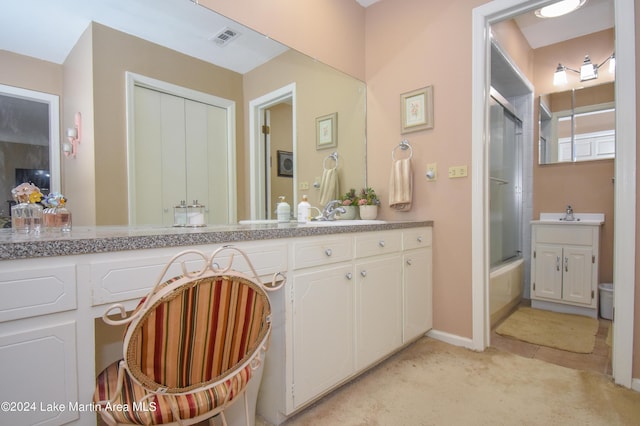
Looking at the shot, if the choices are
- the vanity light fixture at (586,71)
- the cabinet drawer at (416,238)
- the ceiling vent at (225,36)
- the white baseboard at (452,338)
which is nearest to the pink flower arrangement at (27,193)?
the ceiling vent at (225,36)

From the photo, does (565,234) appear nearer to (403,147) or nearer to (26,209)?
(403,147)

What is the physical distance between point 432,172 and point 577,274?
5.76ft

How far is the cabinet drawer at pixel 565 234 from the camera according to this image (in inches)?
110

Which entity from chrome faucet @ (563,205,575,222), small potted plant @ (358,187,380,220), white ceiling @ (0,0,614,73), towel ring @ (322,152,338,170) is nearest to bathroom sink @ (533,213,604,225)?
chrome faucet @ (563,205,575,222)

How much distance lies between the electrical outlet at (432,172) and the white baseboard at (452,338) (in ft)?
3.58

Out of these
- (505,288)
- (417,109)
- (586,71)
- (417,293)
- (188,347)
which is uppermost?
(586,71)

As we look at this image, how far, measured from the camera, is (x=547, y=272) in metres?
3.00

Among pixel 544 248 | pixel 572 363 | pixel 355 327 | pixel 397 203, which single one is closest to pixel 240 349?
pixel 355 327

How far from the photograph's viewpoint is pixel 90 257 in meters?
0.86

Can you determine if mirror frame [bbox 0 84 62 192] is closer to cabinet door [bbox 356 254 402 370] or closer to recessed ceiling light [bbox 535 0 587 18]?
cabinet door [bbox 356 254 402 370]

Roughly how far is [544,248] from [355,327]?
236 centimetres

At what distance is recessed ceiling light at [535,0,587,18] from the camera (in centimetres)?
251

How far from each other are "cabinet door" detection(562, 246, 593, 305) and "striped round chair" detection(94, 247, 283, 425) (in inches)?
122

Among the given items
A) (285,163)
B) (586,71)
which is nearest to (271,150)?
(285,163)
